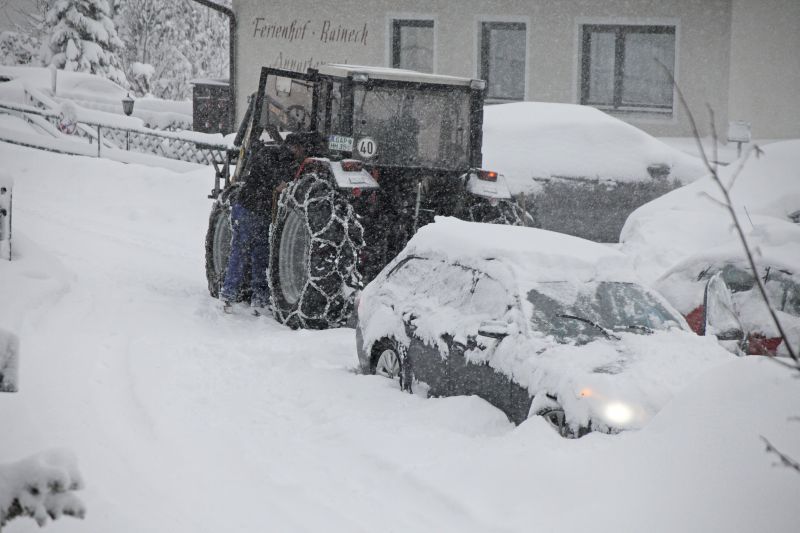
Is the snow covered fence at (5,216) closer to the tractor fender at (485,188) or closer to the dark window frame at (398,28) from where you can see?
the tractor fender at (485,188)

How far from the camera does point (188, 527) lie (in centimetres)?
517

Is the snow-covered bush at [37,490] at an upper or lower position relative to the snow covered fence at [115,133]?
lower

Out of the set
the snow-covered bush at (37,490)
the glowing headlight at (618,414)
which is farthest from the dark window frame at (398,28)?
the snow-covered bush at (37,490)

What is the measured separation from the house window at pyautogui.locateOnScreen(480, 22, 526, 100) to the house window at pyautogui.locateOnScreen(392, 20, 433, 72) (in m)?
1.20

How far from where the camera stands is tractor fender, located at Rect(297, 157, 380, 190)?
1006 cm

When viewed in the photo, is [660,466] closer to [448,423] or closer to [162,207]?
[448,423]

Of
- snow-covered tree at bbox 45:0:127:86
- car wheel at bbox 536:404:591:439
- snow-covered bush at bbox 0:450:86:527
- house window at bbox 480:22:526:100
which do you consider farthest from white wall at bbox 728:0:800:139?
snow-covered tree at bbox 45:0:127:86

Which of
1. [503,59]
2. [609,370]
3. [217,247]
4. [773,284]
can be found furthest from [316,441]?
Answer: [503,59]

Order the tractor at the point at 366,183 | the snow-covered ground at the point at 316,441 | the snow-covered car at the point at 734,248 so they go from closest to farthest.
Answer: the snow-covered ground at the point at 316,441
the snow-covered car at the point at 734,248
the tractor at the point at 366,183

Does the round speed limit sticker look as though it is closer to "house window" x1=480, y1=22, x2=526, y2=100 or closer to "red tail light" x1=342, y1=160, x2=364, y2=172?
"red tail light" x1=342, y1=160, x2=364, y2=172

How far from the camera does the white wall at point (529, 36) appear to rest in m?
20.2

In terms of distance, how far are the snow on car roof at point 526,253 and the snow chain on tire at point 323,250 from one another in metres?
1.88

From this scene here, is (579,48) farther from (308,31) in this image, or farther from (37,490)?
(37,490)

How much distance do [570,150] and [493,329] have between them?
378 inches
